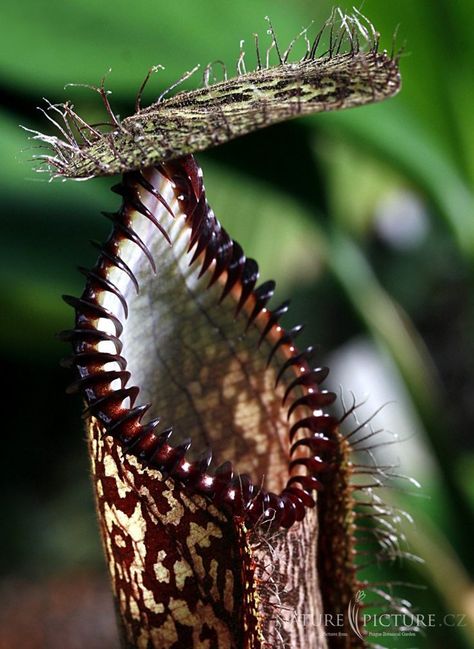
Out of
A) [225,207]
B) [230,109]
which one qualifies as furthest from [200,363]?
[225,207]

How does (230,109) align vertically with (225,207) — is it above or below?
below

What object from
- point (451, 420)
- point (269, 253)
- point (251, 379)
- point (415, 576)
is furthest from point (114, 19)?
point (451, 420)

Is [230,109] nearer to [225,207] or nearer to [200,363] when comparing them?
[200,363]

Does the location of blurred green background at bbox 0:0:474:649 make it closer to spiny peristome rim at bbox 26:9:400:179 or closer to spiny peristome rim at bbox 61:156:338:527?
spiny peristome rim at bbox 61:156:338:527

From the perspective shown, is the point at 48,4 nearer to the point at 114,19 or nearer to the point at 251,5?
the point at 114,19

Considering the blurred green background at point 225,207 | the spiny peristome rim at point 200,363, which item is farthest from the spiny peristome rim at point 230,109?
the blurred green background at point 225,207

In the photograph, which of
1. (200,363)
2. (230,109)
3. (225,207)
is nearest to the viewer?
(230,109)
